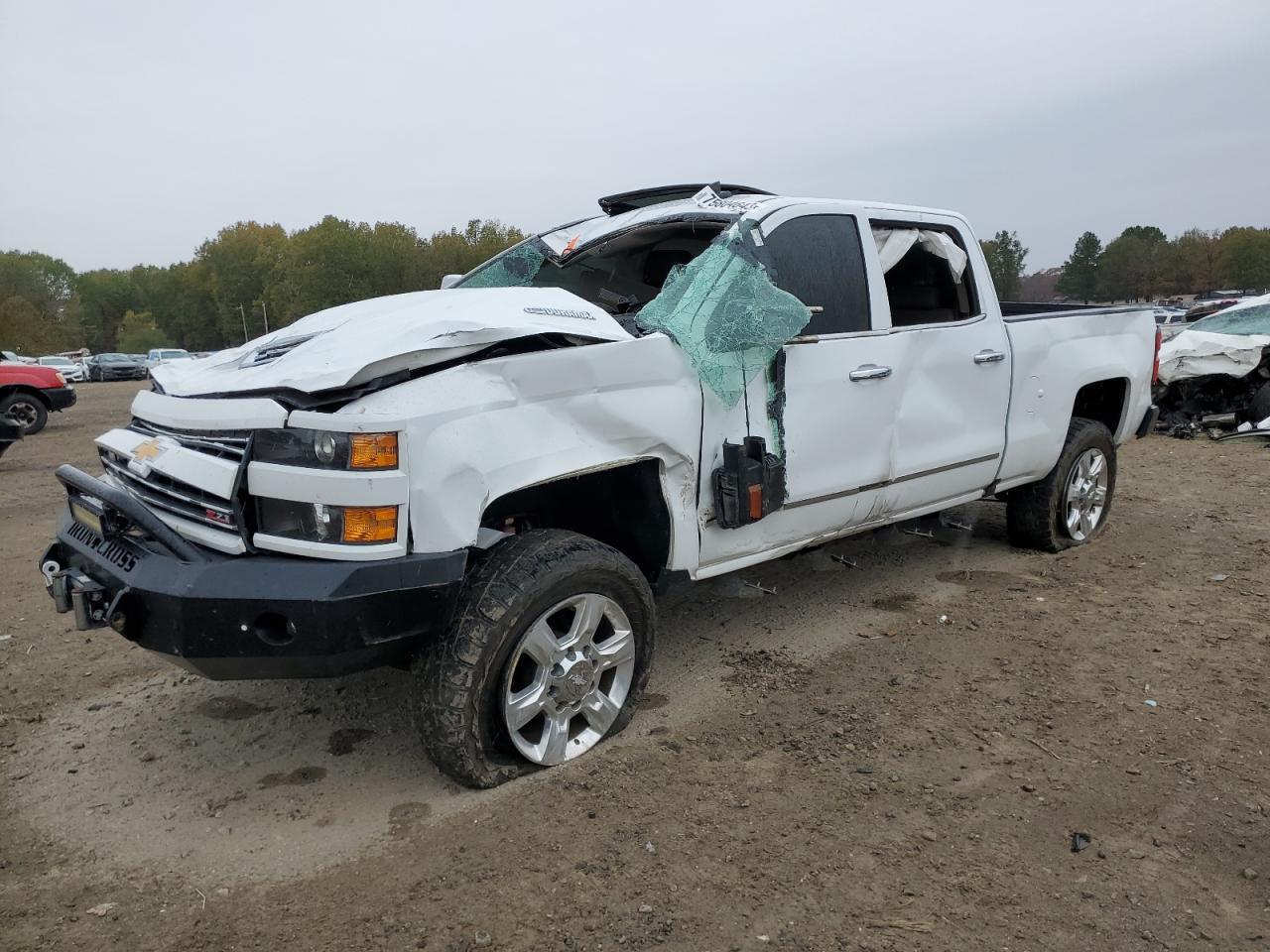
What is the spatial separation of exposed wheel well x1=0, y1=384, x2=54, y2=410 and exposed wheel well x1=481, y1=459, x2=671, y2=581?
40.7 feet

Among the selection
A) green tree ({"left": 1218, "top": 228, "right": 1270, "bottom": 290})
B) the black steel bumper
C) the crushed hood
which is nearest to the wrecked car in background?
the crushed hood

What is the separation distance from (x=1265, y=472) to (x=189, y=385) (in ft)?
28.9

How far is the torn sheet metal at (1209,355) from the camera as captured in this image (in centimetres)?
1048

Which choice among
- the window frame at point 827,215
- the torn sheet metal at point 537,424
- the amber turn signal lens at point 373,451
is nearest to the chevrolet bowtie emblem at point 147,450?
the torn sheet metal at point 537,424

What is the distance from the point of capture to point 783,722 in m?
3.44

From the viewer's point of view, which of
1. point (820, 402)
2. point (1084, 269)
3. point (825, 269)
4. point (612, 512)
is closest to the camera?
point (612, 512)

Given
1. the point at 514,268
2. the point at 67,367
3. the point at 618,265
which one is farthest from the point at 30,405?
the point at 67,367

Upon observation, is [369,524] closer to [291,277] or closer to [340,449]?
[340,449]

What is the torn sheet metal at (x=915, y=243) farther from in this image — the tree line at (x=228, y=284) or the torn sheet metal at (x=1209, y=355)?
the tree line at (x=228, y=284)

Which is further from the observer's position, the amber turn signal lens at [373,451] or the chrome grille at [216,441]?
the chrome grille at [216,441]

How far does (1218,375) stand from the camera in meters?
10.8

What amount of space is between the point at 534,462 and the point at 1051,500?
3.76 meters

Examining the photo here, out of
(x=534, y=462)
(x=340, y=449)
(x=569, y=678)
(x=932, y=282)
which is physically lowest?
(x=569, y=678)

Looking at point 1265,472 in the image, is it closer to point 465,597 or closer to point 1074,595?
point 1074,595
